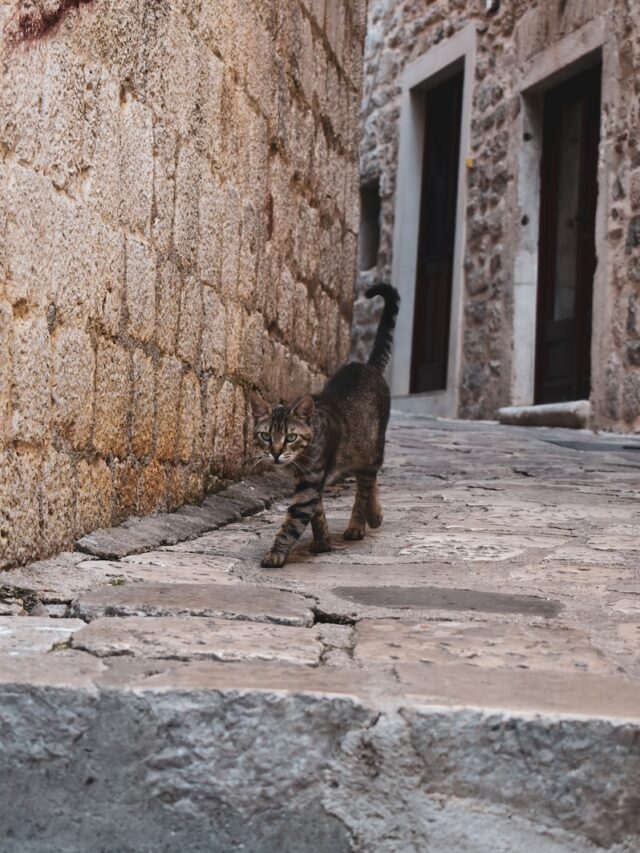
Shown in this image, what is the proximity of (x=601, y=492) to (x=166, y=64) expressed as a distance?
2.82 metres

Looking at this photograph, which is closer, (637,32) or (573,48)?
(637,32)

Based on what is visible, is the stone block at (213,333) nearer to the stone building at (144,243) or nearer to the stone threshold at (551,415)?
the stone building at (144,243)

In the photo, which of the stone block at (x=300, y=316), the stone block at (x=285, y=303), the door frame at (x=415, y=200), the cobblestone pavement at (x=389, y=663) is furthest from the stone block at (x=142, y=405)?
the door frame at (x=415, y=200)

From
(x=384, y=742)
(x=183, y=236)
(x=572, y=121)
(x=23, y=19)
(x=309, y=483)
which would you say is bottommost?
(x=384, y=742)

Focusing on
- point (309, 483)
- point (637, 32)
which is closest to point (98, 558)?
point (309, 483)

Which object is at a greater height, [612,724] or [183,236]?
[183,236]

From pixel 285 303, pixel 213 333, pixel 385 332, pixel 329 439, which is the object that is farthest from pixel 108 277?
pixel 285 303

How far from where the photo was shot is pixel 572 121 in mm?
10133

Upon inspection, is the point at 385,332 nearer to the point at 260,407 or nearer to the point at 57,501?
the point at 260,407

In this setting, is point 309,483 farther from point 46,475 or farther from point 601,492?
point 601,492

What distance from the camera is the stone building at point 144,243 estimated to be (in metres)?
2.82

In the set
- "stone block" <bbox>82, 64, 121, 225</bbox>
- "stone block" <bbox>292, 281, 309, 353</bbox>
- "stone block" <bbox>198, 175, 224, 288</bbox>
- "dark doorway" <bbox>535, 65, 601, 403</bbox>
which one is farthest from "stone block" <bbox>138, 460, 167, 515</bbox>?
"dark doorway" <bbox>535, 65, 601, 403</bbox>

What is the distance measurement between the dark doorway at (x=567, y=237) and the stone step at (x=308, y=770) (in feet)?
26.0

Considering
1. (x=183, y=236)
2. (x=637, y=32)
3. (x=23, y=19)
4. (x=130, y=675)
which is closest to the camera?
(x=130, y=675)
